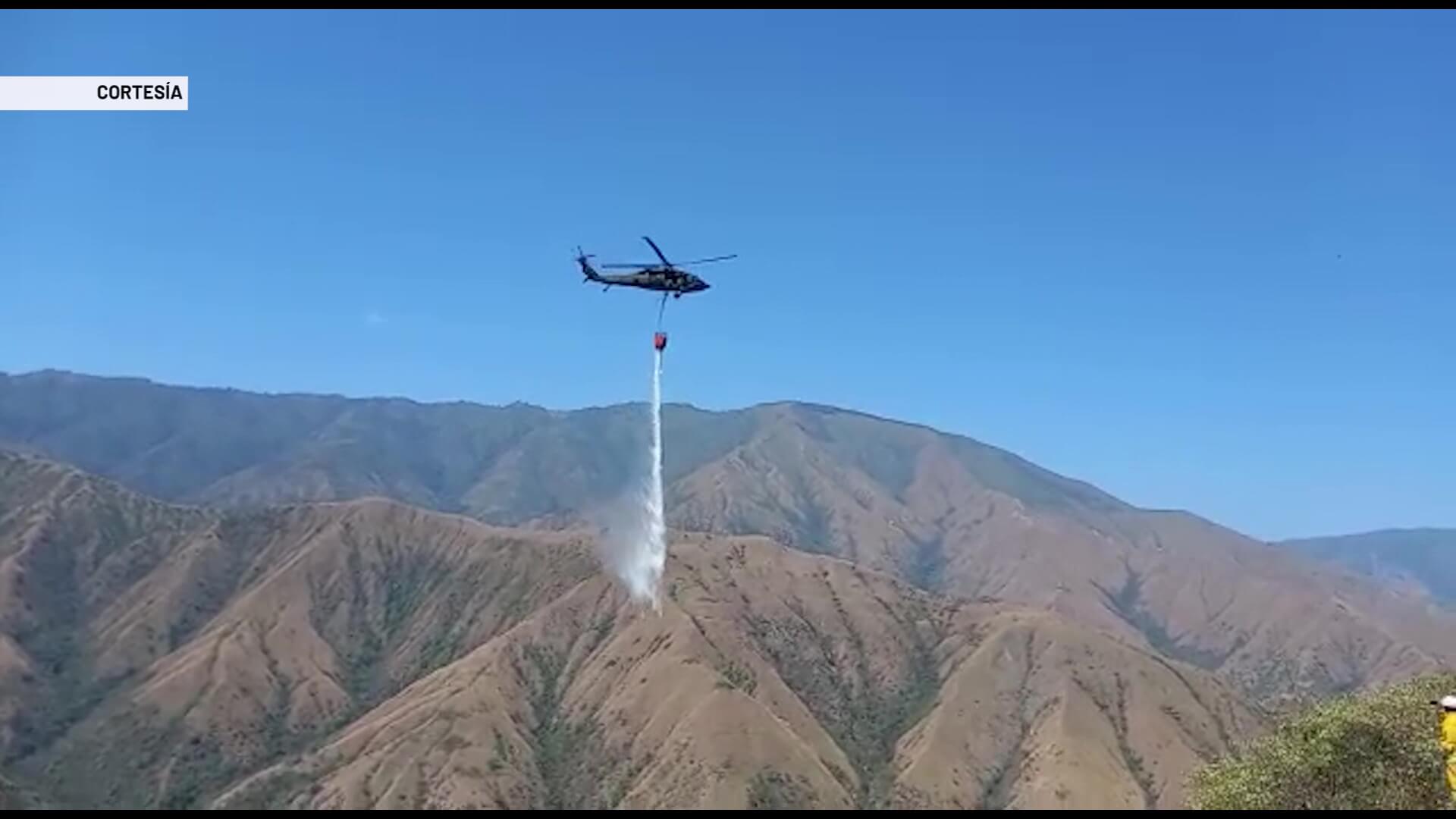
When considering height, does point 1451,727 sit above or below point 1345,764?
above

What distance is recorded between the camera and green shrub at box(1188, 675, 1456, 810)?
45094 mm

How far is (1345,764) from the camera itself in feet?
166

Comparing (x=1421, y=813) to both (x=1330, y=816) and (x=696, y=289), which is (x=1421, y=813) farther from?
(x=696, y=289)

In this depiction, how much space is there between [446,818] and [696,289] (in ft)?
158

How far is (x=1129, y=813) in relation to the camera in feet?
50.5

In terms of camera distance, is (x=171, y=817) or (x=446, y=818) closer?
(x=171, y=817)

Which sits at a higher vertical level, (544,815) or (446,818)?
(544,815)

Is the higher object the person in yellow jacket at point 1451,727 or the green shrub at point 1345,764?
the person in yellow jacket at point 1451,727

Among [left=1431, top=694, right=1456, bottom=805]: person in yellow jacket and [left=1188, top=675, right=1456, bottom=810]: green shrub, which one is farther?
[left=1188, top=675, right=1456, bottom=810]: green shrub

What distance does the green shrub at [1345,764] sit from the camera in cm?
4509

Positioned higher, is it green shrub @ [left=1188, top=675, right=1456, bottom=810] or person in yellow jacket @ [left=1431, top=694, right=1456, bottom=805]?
person in yellow jacket @ [left=1431, top=694, right=1456, bottom=805]

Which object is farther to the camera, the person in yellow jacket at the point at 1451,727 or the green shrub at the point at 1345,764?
the green shrub at the point at 1345,764

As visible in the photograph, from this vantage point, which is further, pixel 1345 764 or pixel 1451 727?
pixel 1345 764

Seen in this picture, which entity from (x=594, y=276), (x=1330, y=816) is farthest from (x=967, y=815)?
(x=594, y=276)
